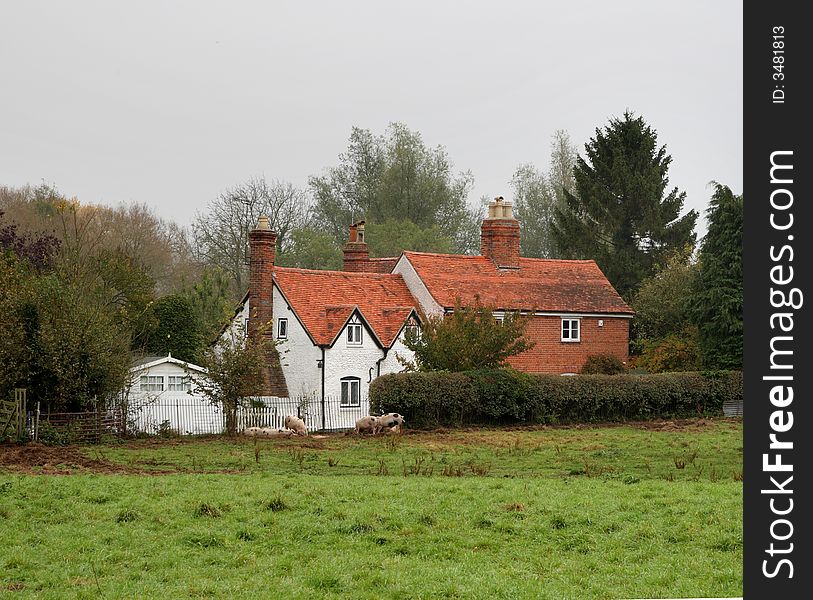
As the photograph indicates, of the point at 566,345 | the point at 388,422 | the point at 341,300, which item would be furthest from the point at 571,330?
the point at 388,422

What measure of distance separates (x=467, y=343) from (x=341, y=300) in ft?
29.9

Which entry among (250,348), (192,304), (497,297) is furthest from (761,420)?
(192,304)

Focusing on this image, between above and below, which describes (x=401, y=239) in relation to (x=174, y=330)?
above

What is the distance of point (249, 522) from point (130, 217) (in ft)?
179

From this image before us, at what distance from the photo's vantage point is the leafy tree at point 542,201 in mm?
72312

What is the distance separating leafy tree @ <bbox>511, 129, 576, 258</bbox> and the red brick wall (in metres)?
22.9

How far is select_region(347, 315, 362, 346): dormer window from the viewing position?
41500mm

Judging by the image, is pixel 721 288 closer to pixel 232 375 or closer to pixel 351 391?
pixel 351 391

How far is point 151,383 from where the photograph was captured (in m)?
37.1

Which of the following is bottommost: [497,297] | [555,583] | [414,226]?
[555,583]

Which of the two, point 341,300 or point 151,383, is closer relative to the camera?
point 151,383

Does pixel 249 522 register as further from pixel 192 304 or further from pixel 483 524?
pixel 192 304

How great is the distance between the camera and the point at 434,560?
1191 cm

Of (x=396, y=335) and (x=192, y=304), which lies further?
(x=192, y=304)
